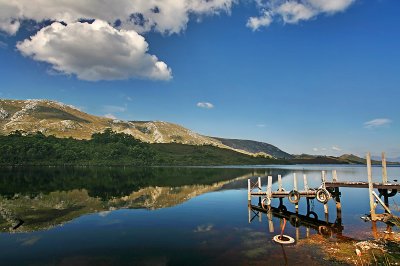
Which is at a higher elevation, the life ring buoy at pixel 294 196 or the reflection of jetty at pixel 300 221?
the life ring buoy at pixel 294 196

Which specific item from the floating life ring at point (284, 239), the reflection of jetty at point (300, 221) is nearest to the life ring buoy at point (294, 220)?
the reflection of jetty at point (300, 221)

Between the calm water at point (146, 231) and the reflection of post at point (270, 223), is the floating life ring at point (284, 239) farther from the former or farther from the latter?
the reflection of post at point (270, 223)

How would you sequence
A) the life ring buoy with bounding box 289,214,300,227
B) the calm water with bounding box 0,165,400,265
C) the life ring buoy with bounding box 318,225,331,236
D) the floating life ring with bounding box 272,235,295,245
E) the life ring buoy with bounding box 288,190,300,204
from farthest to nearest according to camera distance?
the life ring buoy with bounding box 288,190,300,204, the life ring buoy with bounding box 289,214,300,227, the life ring buoy with bounding box 318,225,331,236, the floating life ring with bounding box 272,235,295,245, the calm water with bounding box 0,165,400,265

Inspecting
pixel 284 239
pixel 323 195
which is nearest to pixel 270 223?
pixel 284 239

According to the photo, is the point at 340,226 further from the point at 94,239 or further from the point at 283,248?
the point at 94,239

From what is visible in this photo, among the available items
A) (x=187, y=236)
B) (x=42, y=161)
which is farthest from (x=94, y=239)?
(x=42, y=161)

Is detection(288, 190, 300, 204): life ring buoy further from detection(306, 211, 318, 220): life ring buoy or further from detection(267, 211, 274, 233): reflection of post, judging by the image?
detection(267, 211, 274, 233): reflection of post

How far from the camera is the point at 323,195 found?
43625mm

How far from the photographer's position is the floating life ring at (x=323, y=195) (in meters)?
43.0

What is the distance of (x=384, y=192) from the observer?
4044 cm

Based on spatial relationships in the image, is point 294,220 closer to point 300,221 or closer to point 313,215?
point 300,221

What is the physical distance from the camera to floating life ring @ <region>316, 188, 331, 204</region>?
141 ft

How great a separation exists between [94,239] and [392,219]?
31617 mm

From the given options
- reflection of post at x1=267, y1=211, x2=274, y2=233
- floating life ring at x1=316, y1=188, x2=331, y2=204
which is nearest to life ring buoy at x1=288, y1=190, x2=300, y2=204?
floating life ring at x1=316, y1=188, x2=331, y2=204
